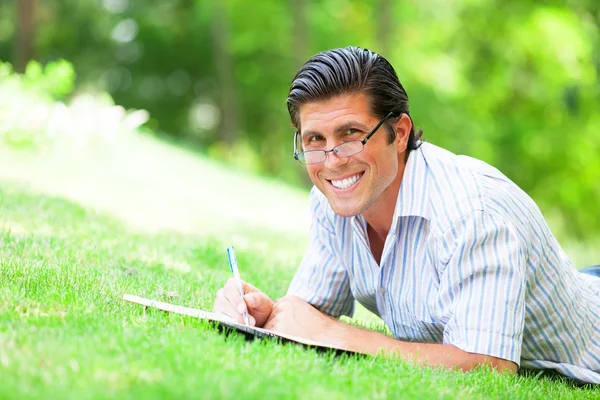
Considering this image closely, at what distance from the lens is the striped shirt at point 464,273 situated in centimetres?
319

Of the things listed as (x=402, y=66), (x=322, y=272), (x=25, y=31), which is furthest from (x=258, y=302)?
(x=402, y=66)

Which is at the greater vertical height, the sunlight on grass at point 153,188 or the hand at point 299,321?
the sunlight on grass at point 153,188

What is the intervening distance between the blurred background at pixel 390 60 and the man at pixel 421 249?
1626 centimetres

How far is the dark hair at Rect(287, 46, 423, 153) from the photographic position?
11.5 feet

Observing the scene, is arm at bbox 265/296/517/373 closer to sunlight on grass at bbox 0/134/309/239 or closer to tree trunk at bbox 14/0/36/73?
sunlight on grass at bbox 0/134/309/239

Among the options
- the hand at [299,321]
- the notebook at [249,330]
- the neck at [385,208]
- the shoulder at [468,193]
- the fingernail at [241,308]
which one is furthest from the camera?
the neck at [385,208]

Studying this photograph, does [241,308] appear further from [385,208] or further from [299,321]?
[385,208]

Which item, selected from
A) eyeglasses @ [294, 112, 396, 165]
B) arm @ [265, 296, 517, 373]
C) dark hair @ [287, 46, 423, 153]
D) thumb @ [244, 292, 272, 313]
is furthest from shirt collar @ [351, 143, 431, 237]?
thumb @ [244, 292, 272, 313]

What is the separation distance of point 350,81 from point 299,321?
116cm

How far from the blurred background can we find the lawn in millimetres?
13766

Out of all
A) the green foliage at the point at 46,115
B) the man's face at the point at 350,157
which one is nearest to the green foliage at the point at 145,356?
the man's face at the point at 350,157

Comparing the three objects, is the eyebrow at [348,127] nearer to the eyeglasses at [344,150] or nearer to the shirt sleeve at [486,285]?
the eyeglasses at [344,150]

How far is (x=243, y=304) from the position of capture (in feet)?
11.8

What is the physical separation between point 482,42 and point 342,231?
71.4ft
